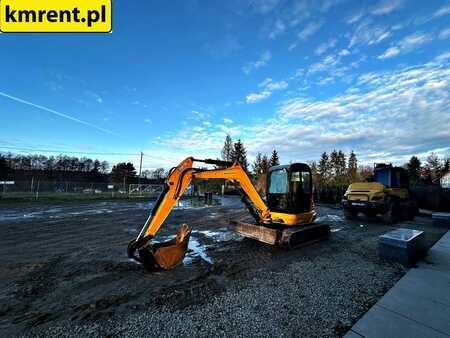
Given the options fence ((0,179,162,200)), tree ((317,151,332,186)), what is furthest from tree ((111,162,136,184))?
tree ((317,151,332,186))

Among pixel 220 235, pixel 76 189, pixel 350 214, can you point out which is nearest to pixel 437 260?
pixel 220 235

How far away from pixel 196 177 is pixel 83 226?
699 centimetres

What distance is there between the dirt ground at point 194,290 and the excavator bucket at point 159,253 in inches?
7.4

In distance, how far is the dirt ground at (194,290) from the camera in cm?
272

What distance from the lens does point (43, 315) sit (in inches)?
113

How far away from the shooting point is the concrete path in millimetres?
2568

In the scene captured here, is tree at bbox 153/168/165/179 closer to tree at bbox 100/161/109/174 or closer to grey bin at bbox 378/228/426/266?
tree at bbox 100/161/109/174

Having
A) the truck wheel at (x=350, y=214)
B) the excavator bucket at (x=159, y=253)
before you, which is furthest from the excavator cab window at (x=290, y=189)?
the truck wheel at (x=350, y=214)

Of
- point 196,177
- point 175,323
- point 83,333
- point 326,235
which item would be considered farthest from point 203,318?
point 326,235

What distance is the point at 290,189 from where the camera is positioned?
6.46 metres

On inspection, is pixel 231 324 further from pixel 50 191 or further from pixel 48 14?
pixel 50 191

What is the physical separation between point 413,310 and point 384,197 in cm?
808

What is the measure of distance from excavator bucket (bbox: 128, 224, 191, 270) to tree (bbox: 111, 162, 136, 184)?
5943cm

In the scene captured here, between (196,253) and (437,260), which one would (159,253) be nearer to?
(196,253)
